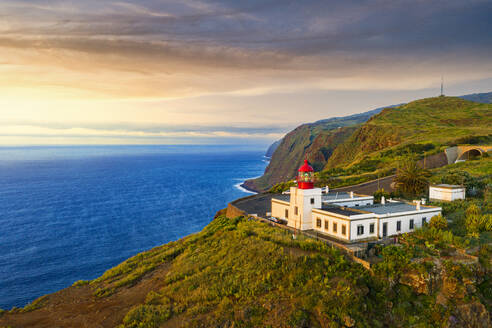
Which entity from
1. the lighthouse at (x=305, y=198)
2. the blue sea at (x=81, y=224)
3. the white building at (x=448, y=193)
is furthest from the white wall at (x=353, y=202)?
the blue sea at (x=81, y=224)

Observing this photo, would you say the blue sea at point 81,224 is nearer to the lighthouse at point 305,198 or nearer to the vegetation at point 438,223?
the lighthouse at point 305,198

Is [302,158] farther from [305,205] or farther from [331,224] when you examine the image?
[331,224]

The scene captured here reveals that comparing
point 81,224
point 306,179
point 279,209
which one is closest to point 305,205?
point 306,179

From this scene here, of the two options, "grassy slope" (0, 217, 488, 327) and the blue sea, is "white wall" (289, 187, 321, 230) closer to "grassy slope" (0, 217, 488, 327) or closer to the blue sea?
"grassy slope" (0, 217, 488, 327)

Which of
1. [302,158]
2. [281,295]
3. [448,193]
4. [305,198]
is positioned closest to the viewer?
[281,295]

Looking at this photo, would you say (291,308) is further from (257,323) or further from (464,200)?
(464,200)
